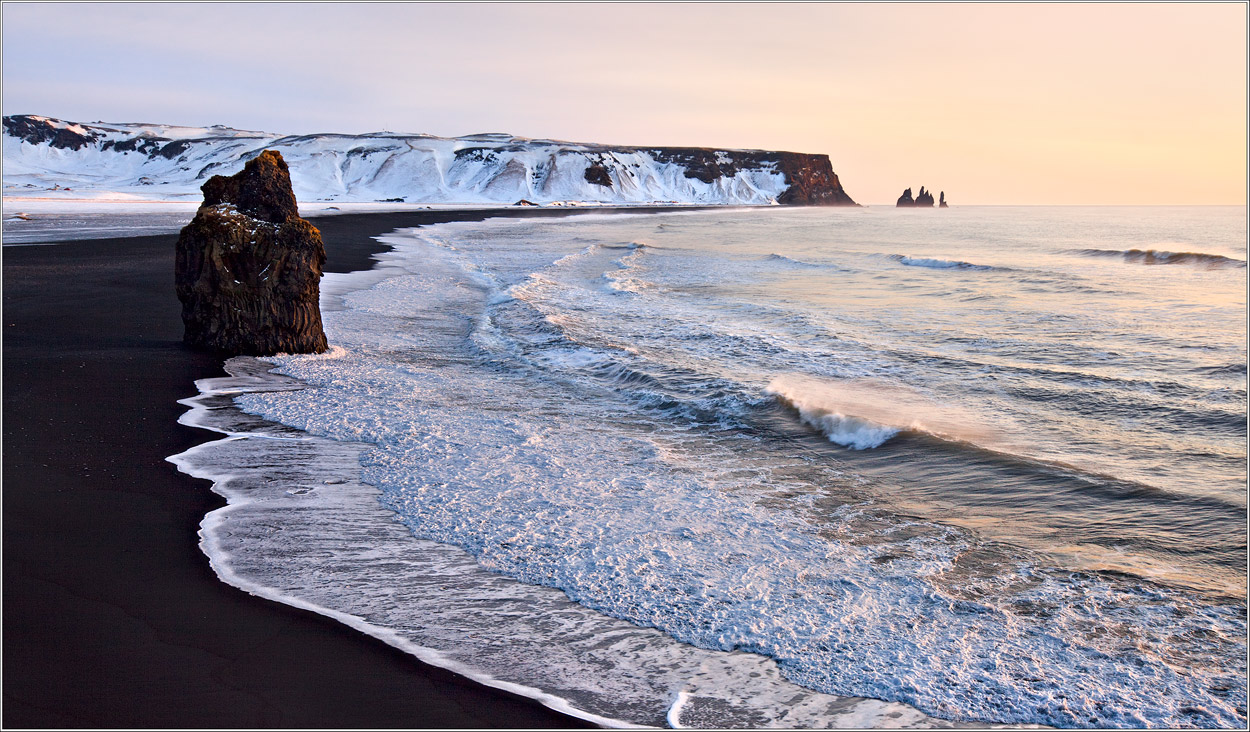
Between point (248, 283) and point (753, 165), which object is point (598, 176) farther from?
point (248, 283)

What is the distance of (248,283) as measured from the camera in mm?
Result: 9852

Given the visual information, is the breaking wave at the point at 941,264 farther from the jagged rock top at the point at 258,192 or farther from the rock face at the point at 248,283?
the rock face at the point at 248,283

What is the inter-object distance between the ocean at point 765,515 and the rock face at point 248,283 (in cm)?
45

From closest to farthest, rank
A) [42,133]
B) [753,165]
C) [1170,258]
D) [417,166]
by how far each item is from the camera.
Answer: [1170,258] → [417,166] → [42,133] → [753,165]

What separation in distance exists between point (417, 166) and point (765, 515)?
17279cm

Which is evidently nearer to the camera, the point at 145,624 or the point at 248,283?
the point at 145,624

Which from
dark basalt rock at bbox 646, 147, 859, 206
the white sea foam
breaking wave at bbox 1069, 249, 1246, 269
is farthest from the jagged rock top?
dark basalt rock at bbox 646, 147, 859, 206

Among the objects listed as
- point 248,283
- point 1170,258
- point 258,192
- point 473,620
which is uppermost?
point 258,192

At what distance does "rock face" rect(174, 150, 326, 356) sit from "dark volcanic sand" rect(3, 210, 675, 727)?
105 inches

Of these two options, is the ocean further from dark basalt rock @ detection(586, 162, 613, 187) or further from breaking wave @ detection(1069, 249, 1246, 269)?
dark basalt rock @ detection(586, 162, 613, 187)

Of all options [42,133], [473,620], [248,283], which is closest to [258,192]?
[248,283]

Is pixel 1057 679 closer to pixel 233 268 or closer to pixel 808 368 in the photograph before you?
pixel 808 368

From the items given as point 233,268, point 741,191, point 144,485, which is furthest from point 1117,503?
point 741,191

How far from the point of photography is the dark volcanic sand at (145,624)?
304 cm
